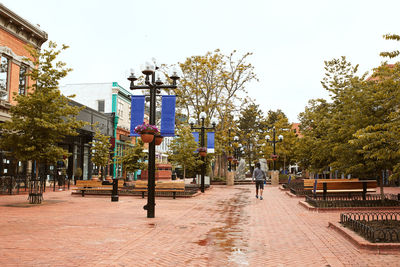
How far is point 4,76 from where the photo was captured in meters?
21.2

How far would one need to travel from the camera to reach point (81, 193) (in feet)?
65.6

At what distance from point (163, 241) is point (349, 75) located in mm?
18978

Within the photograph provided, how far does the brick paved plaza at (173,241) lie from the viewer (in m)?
5.99

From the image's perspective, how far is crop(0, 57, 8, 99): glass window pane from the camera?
20.9 metres

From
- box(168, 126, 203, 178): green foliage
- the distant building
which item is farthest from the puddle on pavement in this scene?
the distant building

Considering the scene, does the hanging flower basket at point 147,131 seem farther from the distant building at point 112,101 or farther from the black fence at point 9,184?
the distant building at point 112,101

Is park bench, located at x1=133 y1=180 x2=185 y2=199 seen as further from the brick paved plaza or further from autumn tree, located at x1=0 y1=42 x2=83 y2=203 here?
the brick paved plaza

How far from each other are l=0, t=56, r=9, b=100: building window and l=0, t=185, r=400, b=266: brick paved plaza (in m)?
11.6

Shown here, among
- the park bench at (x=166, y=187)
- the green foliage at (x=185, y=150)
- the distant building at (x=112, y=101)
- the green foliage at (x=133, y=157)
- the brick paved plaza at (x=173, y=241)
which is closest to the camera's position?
the brick paved plaza at (x=173, y=241)

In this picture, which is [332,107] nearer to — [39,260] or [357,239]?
[357,239]

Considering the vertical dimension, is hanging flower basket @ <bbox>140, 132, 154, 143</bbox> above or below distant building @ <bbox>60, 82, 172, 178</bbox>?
below

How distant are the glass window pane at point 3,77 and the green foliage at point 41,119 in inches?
251

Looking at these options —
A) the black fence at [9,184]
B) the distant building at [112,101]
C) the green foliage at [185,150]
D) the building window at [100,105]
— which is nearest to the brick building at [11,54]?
the black fence at [9,184]

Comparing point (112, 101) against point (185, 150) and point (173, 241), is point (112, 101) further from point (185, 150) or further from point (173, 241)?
point (173, 241)
